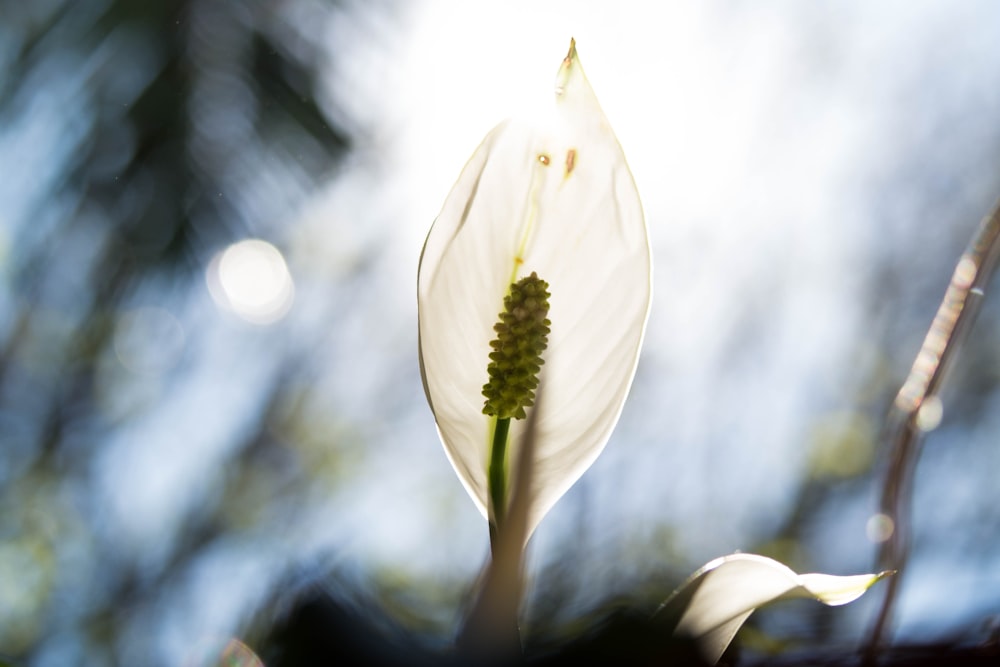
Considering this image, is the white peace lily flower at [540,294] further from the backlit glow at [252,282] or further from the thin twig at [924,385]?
the backlit glow at [252,282]

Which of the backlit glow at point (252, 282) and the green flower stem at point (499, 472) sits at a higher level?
the backlit glow at point (252, 282)

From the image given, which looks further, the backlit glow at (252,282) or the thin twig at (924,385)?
the backlit glow at (252,282)

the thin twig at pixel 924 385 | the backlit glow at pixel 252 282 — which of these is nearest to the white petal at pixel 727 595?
the thin twig at pixel 924 385

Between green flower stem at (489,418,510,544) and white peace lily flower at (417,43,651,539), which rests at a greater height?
white peace lily flower at (417,43,651,539)

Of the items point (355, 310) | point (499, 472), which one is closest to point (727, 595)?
point (499, 472)

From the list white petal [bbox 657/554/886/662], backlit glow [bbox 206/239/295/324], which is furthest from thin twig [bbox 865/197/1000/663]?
backlit glow [bbox 206/239/295/324]

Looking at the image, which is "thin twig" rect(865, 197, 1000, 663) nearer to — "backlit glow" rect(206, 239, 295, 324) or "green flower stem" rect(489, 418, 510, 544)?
"green flower stem" rect(489, 418, 510, 544)

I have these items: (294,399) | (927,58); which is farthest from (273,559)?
(927,58)
